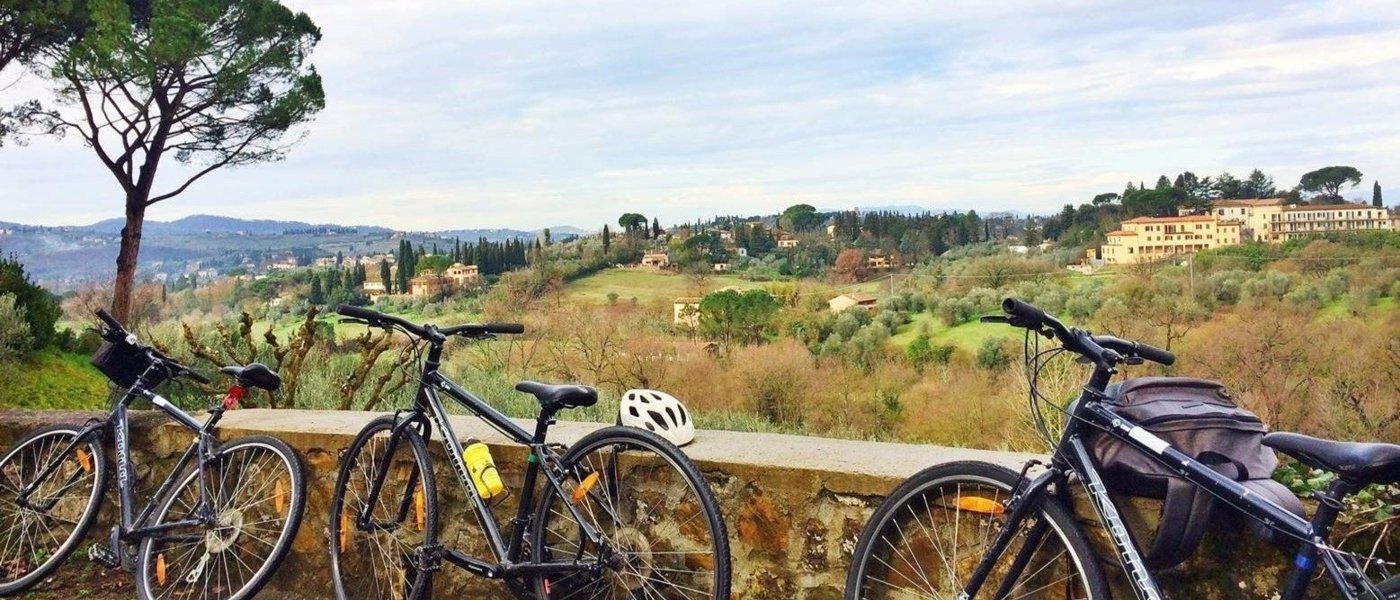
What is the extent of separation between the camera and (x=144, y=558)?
117 inches

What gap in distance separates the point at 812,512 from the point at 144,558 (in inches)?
90.0

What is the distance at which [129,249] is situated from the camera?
1827cm

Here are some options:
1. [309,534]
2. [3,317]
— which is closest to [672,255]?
[3,317]

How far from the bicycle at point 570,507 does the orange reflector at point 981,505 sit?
0.59 meters

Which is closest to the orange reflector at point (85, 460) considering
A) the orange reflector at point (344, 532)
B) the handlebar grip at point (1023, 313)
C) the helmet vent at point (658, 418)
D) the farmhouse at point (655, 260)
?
the orange reflector at point (344, 532)

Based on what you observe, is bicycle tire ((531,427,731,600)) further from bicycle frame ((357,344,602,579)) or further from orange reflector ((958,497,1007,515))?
orange reflector ((958,497,1007,515))

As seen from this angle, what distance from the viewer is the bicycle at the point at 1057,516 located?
1.51 meters

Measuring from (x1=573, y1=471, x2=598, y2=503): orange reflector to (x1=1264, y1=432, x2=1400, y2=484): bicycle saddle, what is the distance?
1601mm

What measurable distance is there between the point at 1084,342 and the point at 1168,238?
37.0m

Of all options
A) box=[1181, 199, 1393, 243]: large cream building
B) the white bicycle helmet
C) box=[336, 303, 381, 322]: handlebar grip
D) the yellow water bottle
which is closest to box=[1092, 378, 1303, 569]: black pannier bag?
the white bicycle helmet

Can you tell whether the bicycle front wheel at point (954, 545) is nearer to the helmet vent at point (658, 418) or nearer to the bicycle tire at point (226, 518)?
the helmet vent at point (658, 418)

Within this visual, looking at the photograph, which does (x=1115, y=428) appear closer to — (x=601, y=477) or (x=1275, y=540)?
(x=1275, y=540)

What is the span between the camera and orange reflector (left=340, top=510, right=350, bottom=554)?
2860 mm

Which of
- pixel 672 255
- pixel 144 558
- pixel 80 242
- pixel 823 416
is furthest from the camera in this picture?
pixel 672 255
